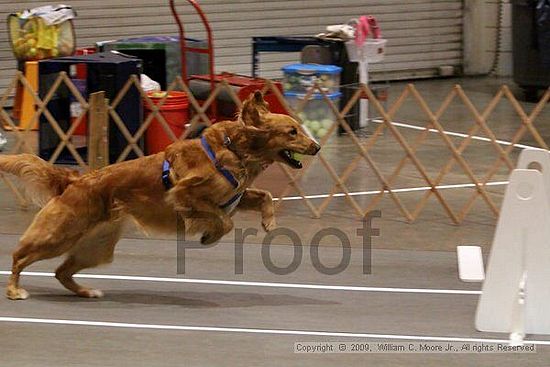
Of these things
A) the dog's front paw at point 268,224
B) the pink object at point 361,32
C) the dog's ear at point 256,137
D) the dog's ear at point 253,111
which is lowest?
the dog's front paw at point 268,224

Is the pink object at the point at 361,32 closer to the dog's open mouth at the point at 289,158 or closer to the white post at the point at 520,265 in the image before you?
the dog's open mouth at the point at 289,158

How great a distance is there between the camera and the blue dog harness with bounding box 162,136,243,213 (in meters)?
5.79

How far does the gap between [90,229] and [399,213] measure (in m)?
3.46

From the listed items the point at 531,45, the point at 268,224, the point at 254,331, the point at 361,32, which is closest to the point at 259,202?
the point at 268,224

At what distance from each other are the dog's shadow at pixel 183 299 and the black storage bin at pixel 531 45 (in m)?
9.03

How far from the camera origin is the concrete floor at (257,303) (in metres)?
5.03

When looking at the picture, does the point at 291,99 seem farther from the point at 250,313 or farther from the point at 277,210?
the point at 250,313

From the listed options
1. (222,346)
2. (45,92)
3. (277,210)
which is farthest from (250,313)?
(45,92)

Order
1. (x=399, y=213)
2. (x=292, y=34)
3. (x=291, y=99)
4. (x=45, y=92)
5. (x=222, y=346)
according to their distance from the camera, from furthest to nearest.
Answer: (x=292, y=34), (x=291, y=99), (x=45, y=92), (x=399, y=213), (x=222, y=346)

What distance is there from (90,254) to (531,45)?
9.88 m

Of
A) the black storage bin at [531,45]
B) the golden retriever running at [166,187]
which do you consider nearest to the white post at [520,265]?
the golden retriever running at [166,187]

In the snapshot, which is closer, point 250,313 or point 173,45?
point 250,313

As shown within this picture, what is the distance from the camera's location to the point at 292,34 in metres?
15.6

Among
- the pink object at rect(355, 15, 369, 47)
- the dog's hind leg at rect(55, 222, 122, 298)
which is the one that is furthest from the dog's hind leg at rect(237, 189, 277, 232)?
the pink object at rect(355, 15, 369, 47)
